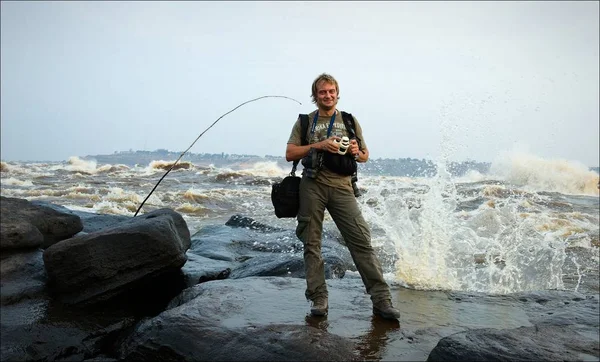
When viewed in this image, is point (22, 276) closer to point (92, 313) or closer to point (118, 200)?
point (92, 313)

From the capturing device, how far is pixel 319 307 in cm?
410

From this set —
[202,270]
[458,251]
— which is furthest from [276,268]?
[458,251]

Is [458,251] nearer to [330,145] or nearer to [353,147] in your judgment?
[353,147]

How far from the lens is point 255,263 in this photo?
6.42 meters

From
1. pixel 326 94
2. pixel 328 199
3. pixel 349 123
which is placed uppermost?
pixel 326 94

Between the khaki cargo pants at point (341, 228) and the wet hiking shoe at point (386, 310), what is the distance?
41 millimetres

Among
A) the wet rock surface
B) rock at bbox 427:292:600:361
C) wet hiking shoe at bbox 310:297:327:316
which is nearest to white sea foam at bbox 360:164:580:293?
the wet rock surface

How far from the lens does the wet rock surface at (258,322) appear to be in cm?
329

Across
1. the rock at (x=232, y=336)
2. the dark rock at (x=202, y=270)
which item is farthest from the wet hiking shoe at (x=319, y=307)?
the dark rock at (x=202, y=270)

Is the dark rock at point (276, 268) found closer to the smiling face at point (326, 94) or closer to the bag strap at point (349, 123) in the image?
the bag strap at point (349, 123)

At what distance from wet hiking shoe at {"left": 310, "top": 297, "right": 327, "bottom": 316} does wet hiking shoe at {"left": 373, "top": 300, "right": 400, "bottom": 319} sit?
0.44 m

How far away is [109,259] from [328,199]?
2094 mm

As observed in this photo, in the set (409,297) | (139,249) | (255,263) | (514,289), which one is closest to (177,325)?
(139,249)

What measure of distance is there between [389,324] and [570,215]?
1602 cm
